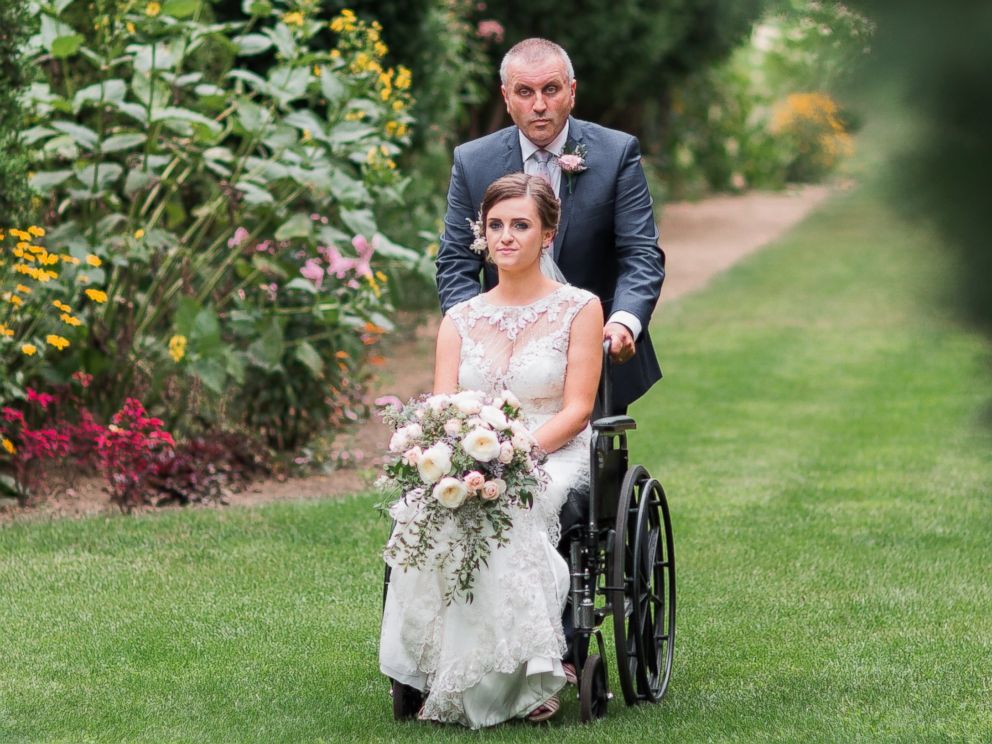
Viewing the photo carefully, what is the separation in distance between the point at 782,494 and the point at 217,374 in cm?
280

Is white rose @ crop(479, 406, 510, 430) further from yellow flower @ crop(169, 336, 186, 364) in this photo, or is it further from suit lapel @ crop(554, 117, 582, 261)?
yellow flower @ crop(169, 336, 186, 364)

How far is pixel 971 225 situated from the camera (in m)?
2.12

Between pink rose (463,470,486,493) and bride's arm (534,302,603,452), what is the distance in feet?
1.35

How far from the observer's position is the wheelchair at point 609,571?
13.4ft

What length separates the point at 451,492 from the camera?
393cm

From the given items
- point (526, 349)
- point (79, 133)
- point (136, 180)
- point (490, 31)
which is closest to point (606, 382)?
point (526, 349)

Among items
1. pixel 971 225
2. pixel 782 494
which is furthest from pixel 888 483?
pixel 971 225

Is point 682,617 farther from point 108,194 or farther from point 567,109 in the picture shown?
point 108,194

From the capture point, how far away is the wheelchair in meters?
4.10

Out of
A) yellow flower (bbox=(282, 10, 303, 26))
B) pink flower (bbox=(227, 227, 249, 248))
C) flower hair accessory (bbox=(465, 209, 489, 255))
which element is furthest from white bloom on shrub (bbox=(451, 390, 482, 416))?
pink flower (bbox=(227, 227, 249, 248))

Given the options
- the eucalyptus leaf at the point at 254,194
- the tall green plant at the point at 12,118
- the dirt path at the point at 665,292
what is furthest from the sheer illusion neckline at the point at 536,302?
the eucalyptus leaf at the point at 254,194

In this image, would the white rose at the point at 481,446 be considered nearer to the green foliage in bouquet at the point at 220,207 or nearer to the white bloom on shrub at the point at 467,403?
the white bloom on shrub at the point at 467,403

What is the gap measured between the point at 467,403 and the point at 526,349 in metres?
0.41

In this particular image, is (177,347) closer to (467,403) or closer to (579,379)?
(579,379)
